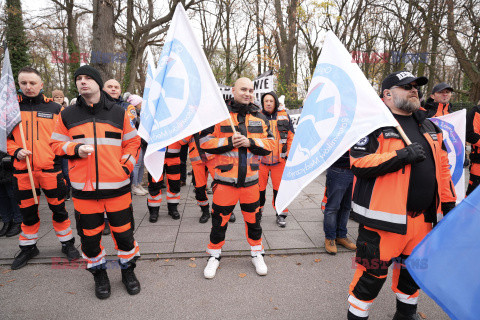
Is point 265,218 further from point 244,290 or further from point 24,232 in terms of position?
point 24,232

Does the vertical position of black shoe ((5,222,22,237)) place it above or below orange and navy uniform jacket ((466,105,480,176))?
below

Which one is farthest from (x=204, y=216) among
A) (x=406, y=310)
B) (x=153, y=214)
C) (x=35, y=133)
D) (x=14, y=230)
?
(x=406, y=310)

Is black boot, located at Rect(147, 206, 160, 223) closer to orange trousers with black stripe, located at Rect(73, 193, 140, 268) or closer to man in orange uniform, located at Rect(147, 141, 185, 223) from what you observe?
man in orange uniform, located at Rect(147, 141, 185, 223)

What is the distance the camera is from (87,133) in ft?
8.90

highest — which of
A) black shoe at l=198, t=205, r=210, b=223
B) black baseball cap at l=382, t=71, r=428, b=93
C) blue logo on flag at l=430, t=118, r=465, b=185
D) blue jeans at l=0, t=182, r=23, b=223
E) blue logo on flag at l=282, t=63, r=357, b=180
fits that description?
black baseball cap at l=382, t=71, r=428, b=93

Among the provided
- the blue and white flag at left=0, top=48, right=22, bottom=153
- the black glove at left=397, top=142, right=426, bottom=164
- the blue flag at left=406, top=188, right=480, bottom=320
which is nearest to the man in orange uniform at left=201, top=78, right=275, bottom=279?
the black glove at left=397, top=142, right=426, bottom=164

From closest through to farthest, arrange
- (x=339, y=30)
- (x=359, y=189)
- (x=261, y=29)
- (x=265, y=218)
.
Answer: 1. (x=359, y=189)
2. (x=265, y=218)
3. (x=339, y=30)
4. (x=261, y=29)

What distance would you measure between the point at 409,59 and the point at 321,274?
14.8 meters

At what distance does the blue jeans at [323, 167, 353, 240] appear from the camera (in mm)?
3695

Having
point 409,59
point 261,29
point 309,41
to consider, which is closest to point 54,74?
point 261,29

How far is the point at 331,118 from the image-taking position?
2094 mm

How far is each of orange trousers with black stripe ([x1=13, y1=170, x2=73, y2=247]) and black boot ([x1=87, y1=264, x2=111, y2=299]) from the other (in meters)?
A: 1.10

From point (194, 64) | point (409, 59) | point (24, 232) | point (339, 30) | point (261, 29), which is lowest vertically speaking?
point (24, 232)

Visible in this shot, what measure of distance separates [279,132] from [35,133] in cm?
350
